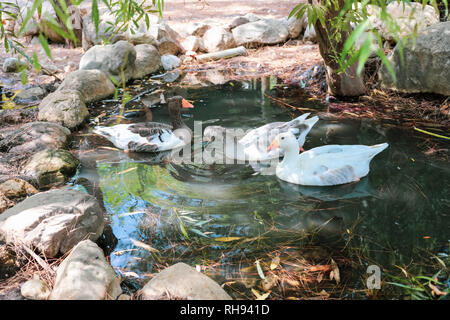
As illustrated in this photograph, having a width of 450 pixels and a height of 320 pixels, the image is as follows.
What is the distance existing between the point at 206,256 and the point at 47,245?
4.53 ft

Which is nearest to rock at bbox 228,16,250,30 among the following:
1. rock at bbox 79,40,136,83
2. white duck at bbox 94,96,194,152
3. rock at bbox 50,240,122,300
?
rock at bbox 79,40,136,83

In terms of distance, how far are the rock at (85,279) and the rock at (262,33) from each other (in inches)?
354

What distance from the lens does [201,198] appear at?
453cm

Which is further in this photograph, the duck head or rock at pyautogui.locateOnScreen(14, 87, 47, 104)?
rock at pyautogui.locateOnScreen(14, 87, 47, 104)

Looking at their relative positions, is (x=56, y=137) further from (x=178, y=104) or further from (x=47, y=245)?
(x=47, y=245)

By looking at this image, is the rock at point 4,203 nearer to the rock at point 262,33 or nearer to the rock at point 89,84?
the rock at point 89,84

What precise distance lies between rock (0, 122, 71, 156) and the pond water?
44cm

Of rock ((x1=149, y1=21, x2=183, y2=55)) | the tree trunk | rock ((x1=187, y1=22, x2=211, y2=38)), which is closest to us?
the tree trunk

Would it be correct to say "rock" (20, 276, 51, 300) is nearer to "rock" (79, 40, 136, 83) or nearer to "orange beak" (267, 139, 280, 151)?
"orange beak" (267, 139, 280, 151)

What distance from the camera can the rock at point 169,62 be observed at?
33.8 feet

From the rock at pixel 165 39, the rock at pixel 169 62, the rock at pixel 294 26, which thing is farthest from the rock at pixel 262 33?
the rock at pixel 169 62

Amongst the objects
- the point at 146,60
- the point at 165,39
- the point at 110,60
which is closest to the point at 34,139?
the point at 110,60

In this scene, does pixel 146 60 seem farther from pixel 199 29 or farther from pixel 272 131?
pixel 272 131

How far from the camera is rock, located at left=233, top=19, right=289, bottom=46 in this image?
Answer: 11.0 m
